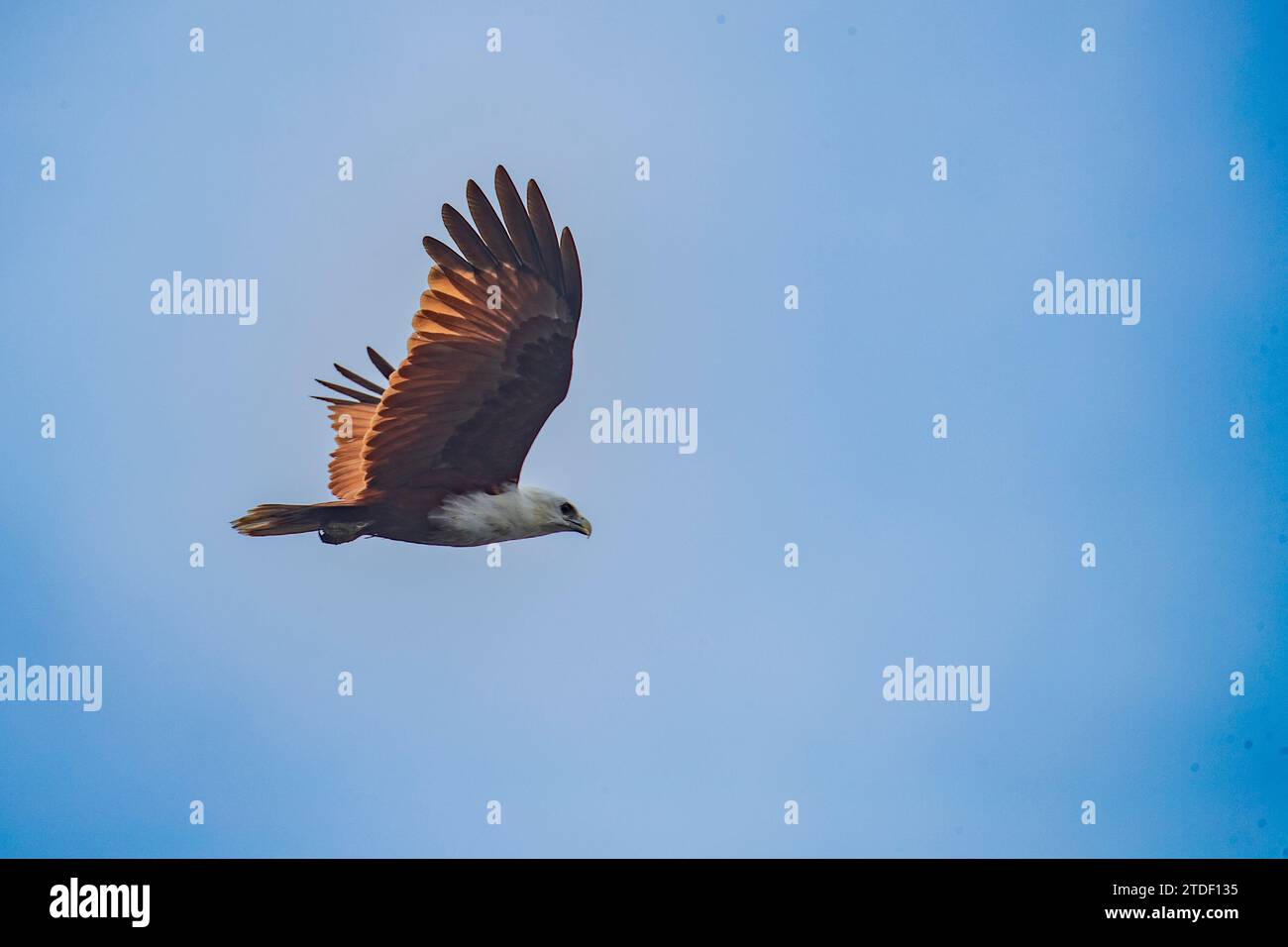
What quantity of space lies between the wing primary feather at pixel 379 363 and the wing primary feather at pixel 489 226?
7.46 ft

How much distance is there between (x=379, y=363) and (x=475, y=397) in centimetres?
193

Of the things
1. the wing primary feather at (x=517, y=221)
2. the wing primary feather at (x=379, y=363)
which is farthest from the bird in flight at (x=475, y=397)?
the wing primary feather at (x=379, y=363)

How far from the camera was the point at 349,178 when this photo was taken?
39.9 feet

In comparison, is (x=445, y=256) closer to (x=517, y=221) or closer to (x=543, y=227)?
(x=517, y=221)

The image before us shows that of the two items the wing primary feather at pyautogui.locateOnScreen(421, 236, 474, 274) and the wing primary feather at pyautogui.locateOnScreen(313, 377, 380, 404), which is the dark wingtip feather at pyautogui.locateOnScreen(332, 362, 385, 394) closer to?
the wing primary feather at pyautogui.locateOnScreen(313, 377, 380, 404)

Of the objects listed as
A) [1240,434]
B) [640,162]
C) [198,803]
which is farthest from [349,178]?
[1240,434]

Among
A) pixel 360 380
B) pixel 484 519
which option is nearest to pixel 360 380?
pixel 360 380

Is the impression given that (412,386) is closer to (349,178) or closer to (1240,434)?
(349,178)

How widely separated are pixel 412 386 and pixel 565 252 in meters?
1.15

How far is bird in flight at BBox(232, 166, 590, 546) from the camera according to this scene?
8680 mm

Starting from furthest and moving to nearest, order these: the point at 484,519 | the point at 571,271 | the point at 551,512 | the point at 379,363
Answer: the point at 379,363 → the point at 551,512 → the point at 484,519 → the point at 571,271

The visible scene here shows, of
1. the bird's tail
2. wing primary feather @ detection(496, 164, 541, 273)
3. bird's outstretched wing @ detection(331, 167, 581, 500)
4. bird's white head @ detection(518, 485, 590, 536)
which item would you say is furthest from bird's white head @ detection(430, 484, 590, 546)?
wing primary feather @ detection(496, 164, 541, 273)

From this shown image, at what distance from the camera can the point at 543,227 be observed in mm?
8641
